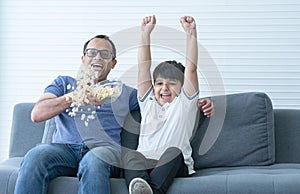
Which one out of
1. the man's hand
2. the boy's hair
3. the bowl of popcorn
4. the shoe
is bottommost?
the shoe

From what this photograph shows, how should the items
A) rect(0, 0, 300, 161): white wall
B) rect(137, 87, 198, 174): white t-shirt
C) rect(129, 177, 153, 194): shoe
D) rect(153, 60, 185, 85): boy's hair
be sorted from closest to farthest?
rect(129, 177, 153, 194): shoe → rect(137, 87, 198, 174): white t-shirt → rect(153, 60, 185, 85): boy's hair → rect(0, 0, 300, 161): white wall

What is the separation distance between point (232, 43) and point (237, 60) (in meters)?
0.12

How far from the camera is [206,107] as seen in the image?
120 inches

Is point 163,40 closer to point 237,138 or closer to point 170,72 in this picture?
point 170,72

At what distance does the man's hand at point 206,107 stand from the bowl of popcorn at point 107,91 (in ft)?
1.44

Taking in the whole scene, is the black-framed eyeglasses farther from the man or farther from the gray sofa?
the gray sofa

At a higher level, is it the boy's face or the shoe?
the boy's face

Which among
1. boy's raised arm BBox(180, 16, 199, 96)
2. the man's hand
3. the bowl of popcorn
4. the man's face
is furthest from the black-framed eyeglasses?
the man's hand

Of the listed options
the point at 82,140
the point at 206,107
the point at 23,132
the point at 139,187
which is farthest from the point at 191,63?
the point at 23,132

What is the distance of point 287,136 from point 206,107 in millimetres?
573

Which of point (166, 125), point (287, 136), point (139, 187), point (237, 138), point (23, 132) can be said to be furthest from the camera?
point (23, 132)

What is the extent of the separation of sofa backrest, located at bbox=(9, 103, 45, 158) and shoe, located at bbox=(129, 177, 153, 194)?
3.47 ft

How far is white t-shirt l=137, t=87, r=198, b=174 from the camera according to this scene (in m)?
2.91

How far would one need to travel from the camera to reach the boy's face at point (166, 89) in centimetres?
300
